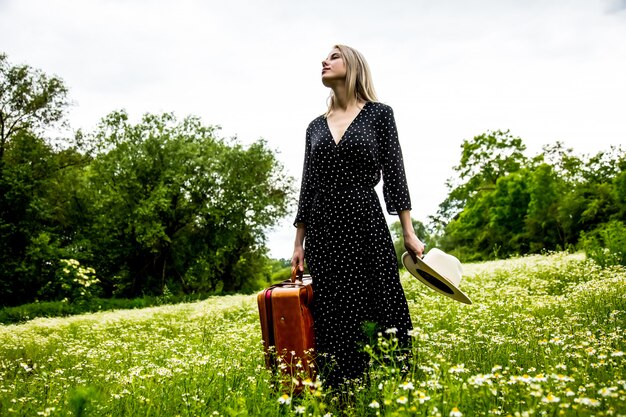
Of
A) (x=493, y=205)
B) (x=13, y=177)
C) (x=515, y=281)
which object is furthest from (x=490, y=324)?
(x=493, y=205)

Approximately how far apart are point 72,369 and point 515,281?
7.44 m

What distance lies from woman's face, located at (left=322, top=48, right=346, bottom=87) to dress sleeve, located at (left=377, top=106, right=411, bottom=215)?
44 cm

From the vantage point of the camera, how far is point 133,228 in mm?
34562

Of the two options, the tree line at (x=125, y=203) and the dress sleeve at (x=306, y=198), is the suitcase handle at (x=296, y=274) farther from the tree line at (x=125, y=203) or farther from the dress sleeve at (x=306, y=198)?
the tree line at (x=125, y=203)

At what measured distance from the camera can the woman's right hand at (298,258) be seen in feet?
13.9

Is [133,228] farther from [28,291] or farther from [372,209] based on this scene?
[372,209]

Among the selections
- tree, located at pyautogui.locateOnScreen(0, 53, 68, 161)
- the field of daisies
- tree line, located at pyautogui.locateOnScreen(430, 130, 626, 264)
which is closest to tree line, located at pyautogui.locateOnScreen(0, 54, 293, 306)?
tree, located at pyautogui.locateOnScreen(0, 53, 68, 161)

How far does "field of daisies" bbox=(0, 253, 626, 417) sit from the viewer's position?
240cm

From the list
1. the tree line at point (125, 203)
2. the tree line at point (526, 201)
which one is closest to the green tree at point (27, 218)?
the tree line at point (125, 203)

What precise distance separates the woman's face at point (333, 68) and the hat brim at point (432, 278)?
1.46m

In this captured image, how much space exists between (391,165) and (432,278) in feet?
2.98

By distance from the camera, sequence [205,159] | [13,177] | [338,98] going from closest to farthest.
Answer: [338,98]
[13,177]
[205,159]

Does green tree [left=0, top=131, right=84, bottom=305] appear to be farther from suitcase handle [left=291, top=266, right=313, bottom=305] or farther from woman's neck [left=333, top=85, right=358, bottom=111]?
woman's neck [left=333, top=85, right=358, bottom=111]

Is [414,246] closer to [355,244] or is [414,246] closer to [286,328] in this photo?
[355,244]
